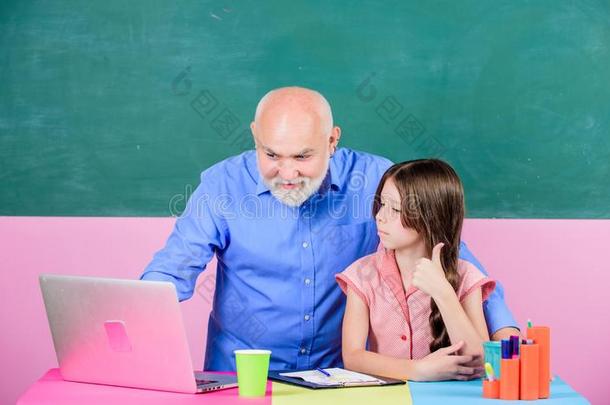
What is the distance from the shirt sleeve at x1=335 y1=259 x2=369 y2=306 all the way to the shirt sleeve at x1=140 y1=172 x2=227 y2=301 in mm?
370

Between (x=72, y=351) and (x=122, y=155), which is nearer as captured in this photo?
(x=72, y=351)

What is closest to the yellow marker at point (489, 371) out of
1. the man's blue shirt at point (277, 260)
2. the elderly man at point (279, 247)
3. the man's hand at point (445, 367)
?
the man's hand at point (445, 367)

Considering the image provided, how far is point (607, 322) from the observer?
323cm

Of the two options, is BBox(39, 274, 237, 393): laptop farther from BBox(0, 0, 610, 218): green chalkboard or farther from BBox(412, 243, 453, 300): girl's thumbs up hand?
BBox(0, 0, 610, 218): green chalkboard

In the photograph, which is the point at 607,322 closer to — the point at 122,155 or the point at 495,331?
the point at 495,331

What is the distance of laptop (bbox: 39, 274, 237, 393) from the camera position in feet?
5.81

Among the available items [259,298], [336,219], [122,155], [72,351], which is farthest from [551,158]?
[72,351]

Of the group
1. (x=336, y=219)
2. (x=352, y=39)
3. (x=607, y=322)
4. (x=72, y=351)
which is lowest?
(x=607, y=322)

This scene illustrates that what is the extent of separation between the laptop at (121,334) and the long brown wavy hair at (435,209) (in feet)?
1.89

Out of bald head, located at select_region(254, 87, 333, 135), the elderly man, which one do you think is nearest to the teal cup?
the elderly man

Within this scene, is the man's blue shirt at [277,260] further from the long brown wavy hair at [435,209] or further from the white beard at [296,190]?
the long brown wavy hair at [435,209]

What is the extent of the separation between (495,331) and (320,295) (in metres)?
0.49

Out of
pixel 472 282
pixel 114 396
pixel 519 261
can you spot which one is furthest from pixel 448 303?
pixel 519 261

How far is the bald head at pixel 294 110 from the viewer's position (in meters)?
2.32
